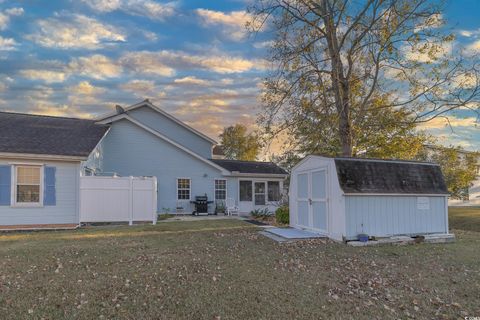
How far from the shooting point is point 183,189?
19.1 meters

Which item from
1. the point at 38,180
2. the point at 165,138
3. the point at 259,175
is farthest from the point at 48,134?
the point at 259,175

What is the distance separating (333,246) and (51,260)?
22.0 ft

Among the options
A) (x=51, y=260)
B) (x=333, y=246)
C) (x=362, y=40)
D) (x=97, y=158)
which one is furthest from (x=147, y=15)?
(x=333, y=246)

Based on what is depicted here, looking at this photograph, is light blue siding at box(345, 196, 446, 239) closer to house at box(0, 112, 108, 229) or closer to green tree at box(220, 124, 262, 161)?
house at box(0, 112, 108, 229)

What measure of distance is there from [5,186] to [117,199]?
3.98m

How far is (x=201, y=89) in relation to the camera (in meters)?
21.2

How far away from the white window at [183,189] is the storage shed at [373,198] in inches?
381

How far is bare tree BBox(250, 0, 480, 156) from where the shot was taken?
46.7 ft

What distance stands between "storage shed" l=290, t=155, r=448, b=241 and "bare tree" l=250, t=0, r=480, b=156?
4.34m

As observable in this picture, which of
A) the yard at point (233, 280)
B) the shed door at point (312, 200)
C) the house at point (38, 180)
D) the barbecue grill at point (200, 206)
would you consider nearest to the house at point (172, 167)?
the barbecue grill at point (200, 206)

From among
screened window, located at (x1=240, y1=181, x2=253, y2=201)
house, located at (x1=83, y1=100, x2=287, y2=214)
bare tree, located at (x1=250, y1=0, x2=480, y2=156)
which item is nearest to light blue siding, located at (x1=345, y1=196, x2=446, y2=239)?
bare tree, located at (x1=250, y1=0, x2=480, y2=156)

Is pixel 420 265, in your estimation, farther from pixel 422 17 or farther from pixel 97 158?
pixel 97 158

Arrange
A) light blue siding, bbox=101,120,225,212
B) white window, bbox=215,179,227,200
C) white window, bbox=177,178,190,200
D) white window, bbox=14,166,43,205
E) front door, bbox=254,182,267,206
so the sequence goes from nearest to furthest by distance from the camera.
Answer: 1. white window, bbox=14,166,43,205
2. light blue siding, bbox=101,120,225,212
3. white window, bbox=177,178,190,200
4. white window, bbox=215,179,227,200
5. front door, bbox=254,182,267,206

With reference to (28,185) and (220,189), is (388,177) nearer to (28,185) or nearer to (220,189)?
(220,189)
